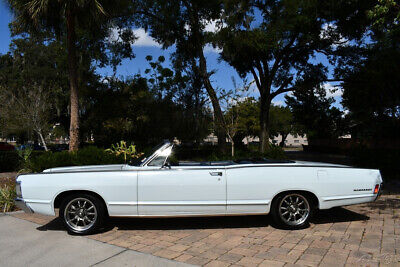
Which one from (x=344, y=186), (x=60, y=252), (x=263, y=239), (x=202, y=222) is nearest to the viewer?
(x=60, y=252)

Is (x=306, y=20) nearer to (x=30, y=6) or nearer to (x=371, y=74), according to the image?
(x=371, y=74)

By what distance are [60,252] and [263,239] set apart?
2.79m

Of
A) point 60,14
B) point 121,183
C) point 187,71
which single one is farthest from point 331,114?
point 121,183

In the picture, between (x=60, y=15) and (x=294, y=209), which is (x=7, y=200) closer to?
(x=294, y=209)

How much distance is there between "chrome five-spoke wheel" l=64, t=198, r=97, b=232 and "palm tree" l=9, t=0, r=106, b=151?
7.12 m

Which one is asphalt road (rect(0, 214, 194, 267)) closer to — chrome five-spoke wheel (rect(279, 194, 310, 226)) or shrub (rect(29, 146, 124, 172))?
chrome five-spoke wheel (rect(279, 194, 310, 226))

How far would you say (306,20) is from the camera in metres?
14.4

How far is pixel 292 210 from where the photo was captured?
16.0ft

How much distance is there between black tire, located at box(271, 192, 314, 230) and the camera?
15.8 feet

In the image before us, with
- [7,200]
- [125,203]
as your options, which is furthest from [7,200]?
[125,203]

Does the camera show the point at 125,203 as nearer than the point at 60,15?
Yes

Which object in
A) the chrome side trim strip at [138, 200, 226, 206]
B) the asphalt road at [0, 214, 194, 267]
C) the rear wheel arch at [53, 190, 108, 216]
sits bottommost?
the asphalt road at [0, 214, 194, 267]

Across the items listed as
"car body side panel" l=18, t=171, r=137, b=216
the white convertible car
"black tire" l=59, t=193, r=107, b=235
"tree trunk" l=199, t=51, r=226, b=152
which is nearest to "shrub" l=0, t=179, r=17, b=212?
the white convertible car

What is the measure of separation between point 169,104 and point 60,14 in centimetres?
1132
